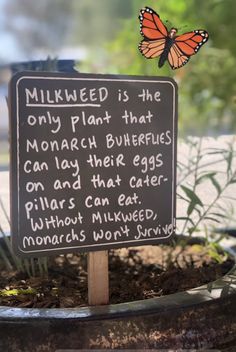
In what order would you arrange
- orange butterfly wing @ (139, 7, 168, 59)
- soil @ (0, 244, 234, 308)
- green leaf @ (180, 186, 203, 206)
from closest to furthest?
orange butterfly wing @ (139, 7, 168, 59), soil @ (0, 244, 234, 308), green leaf @ (180, 186, 203, 206)

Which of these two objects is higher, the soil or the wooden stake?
the wooden stake

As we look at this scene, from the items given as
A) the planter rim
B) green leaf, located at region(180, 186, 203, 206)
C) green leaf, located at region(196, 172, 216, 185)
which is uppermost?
green leaf, located at region(196, 172, 216, 185)

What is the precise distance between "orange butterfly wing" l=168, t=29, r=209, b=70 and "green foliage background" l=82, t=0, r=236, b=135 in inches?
17.2

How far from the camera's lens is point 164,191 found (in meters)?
1.97

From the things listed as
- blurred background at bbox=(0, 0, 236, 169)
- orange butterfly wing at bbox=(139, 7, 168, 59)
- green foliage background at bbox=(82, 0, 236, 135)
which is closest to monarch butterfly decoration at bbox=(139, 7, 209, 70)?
orange butterfly wing at bbox=(139, 7, 168, 59)

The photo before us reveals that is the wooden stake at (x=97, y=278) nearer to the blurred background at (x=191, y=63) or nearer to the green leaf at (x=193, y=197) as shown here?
the green leaf at (x=193, y=197)

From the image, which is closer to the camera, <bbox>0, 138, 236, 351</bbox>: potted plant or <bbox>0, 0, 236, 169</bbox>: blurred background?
<bbox>0, 138, 236, 351</bbox>: potted plant

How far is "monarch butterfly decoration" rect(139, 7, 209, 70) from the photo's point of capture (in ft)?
6.23

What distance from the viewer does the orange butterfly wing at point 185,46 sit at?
1.94m

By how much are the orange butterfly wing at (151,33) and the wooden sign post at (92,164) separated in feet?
0.34

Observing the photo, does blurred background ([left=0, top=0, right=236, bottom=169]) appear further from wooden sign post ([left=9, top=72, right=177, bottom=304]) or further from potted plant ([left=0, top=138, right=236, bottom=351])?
potted plant ([left=0, top=138, right=236, bottom=351])

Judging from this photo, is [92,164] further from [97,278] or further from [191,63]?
[191,63]

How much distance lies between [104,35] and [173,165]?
4526 millimetres

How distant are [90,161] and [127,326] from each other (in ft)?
1.75
